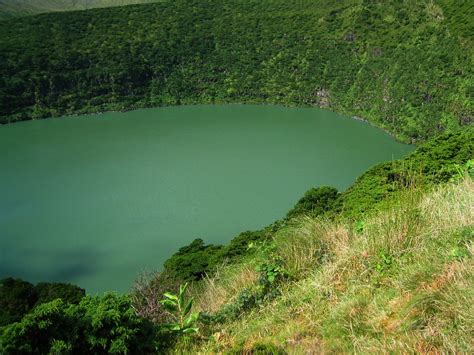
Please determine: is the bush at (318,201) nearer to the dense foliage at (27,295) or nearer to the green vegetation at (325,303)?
the dense foliage at (27,295)

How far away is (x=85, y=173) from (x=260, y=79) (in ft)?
116

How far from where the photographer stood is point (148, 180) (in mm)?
32188

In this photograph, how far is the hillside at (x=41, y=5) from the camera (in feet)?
357

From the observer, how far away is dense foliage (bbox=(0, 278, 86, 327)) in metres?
11.7

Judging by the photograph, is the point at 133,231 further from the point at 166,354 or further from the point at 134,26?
the point at 134,26

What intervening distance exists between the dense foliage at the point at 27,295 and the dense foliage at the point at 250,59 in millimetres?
34962

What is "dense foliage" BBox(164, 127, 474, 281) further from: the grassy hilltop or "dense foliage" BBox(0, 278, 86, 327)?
"dense foliage" BBox(0, 278, 86, 327)

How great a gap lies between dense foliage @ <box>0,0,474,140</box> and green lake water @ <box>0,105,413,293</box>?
5.02 m

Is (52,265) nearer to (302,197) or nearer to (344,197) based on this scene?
(302,197)

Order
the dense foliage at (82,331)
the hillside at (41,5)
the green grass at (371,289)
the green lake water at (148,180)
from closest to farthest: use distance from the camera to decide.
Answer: the green grass at (371,289) < the dense foliage at (82,331) < the green lake water at (148,180) < the hillside at (41,5)

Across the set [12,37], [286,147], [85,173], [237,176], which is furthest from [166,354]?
[12,37]

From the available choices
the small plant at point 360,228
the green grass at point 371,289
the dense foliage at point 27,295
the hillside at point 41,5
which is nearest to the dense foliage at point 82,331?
the green grass at point 371,289

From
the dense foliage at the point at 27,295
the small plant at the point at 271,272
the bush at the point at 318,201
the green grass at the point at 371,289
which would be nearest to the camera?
the green grass at the point at 371,289

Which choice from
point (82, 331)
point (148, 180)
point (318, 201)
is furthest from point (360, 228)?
point (148, 180)
